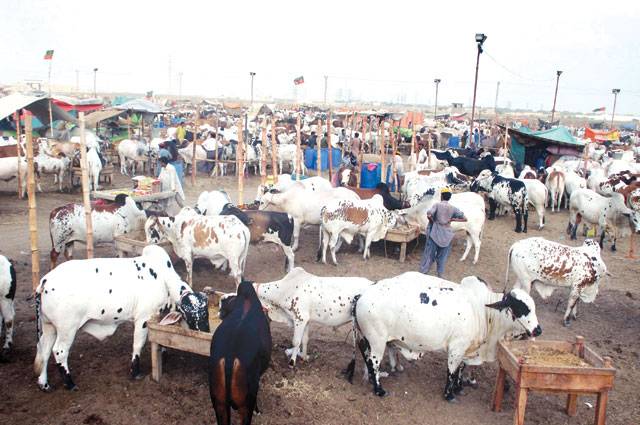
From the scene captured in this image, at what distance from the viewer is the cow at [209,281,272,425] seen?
16.7 feet

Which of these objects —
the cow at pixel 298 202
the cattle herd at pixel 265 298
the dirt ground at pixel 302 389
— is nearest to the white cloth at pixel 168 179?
the cattle herd at pixel 265 298

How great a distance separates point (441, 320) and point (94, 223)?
707 cm

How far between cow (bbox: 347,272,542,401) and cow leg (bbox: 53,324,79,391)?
352cm

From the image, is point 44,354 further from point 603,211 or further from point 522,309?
point 603,211

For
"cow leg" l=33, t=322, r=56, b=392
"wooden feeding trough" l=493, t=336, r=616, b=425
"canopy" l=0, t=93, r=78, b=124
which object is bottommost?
"cow leg" l=33, t=322, r=56, b=392

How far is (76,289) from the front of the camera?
6211 mm

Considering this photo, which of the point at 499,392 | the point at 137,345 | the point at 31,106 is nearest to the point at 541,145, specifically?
the point at 499,392

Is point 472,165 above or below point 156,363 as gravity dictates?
above

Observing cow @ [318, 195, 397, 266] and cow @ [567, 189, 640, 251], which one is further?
cow @ [567, 189, 640, 251]

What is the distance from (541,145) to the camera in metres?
23.2

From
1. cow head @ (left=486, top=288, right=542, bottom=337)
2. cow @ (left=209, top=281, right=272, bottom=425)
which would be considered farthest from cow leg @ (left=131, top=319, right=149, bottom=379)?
cow head @ (left=486, top=288, right=542, bottom=337)

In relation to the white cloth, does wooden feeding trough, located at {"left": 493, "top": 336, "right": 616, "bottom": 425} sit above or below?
below

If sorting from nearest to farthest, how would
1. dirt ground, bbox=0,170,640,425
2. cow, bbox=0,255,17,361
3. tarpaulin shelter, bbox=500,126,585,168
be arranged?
dirt ground, bbox=0,170,640,425 → cow, bbox=0,255,17,361 → tarpaulin shelter, bbox=500,126,585,168

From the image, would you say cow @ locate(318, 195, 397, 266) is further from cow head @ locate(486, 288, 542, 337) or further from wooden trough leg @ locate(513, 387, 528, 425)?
wooden trough leg @ locate(513, 387, 528, 425)
